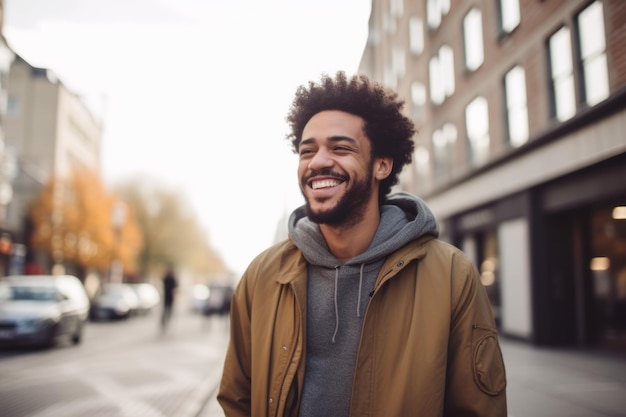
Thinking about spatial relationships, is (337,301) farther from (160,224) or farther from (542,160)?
(160,224)

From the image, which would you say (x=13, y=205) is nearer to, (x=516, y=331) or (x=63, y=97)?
(x=63, y=97)

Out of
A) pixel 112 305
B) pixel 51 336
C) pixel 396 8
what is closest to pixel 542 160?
pixel 51 336

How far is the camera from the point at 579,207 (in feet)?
36.4

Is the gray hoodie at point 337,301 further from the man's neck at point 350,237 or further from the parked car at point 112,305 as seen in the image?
the parked car at point 112,305

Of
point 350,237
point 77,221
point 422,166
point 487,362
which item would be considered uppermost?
point 422,166

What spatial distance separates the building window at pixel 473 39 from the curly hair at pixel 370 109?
13.6 meters

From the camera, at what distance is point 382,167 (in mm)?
2512

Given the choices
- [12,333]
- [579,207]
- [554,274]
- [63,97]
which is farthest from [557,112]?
[63,97]

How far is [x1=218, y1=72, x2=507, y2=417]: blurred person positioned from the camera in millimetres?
1966

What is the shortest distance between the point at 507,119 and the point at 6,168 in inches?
1077

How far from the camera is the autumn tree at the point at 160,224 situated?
4803 cm

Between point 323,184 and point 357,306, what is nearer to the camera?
point 357,306

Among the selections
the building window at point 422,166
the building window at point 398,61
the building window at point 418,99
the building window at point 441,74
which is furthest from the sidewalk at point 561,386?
the building window at point 398,61

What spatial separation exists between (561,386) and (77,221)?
3410 cm
